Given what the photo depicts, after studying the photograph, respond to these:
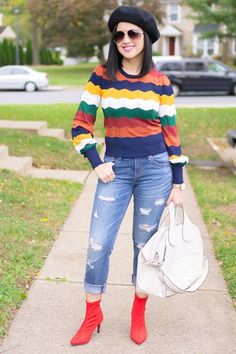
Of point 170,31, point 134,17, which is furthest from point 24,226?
point 170,31

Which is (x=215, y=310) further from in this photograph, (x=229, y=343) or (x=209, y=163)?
(x=209, y=163)

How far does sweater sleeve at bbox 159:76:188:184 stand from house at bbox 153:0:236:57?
49399 millimetres

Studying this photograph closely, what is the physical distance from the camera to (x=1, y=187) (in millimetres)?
6578

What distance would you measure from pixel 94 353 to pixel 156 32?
1.76 metres

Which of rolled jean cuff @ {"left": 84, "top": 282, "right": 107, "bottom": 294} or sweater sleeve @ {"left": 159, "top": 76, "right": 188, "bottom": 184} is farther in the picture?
rolled jean cuff @ {"left": 84, "top": 282, "right": 107, "bottom": 294}

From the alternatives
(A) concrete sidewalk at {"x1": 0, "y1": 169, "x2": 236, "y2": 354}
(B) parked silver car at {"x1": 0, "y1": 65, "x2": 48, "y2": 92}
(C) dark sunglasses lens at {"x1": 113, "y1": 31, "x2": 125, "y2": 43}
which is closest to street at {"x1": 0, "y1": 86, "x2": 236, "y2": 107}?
(B) parked silver car at {"x1": 0, "y1": 65, "x2": 48, "y2": 92}

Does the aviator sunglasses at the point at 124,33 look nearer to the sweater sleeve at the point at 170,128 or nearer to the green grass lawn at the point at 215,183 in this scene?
the sweater sleeve at the point at 170,128

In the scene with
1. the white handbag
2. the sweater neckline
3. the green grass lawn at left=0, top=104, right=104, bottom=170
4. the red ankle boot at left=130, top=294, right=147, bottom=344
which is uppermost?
the sweater neckline

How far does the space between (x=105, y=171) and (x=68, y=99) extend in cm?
1914

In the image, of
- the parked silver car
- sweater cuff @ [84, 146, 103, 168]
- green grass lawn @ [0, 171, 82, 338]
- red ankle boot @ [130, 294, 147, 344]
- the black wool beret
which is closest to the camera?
the black wool beret

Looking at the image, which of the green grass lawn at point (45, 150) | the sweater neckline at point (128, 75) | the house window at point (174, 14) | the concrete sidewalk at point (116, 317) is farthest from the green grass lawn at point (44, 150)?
the house window at point (174, 14)

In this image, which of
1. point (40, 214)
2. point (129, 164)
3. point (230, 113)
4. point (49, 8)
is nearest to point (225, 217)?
point (40, 214)

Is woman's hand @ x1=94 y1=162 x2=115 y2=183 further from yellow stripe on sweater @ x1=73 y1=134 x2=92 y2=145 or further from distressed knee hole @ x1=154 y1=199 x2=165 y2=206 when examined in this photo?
distressed knee hole @ x1=154 y1=199 x2=165 y2=206

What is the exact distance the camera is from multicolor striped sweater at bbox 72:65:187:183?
2953mm
